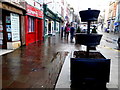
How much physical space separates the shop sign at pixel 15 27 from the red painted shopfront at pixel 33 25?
1.18 m

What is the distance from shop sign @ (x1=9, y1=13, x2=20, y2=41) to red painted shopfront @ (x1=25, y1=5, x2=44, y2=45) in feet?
3.87

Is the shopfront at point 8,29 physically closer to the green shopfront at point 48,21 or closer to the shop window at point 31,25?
the shop window at point 31,25

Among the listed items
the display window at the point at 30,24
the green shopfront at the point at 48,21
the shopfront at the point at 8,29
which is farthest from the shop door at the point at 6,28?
the green shopfront at the point at 48,21

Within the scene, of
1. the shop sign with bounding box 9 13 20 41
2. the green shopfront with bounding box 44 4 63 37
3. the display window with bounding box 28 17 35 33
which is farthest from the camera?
the green shopfront with bounding box 44 4 63 37

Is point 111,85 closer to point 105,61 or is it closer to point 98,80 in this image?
point 98,80

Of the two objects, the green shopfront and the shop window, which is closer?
the shop window

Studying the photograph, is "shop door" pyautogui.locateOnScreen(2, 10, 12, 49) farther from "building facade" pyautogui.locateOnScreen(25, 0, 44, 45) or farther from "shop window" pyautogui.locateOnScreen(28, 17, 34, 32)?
"shop window" pyautogui.locateOnScreen(28, 17, 34, 32)

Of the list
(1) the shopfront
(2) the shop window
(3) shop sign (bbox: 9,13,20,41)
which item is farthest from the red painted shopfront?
(1) the shopfront

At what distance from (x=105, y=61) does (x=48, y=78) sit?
6.03 ft

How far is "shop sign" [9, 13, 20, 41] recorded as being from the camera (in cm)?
867

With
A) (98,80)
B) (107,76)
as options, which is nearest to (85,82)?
(98,80)

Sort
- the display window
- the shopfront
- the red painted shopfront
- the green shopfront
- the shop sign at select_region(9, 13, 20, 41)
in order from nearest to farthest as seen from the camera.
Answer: the shopfront → the shop sign at select_region(9, 13, 20, 41) → the red painted shopfront → the display window → the green shopfront

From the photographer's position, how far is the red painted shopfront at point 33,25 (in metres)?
10.9

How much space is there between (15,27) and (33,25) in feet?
13.4
